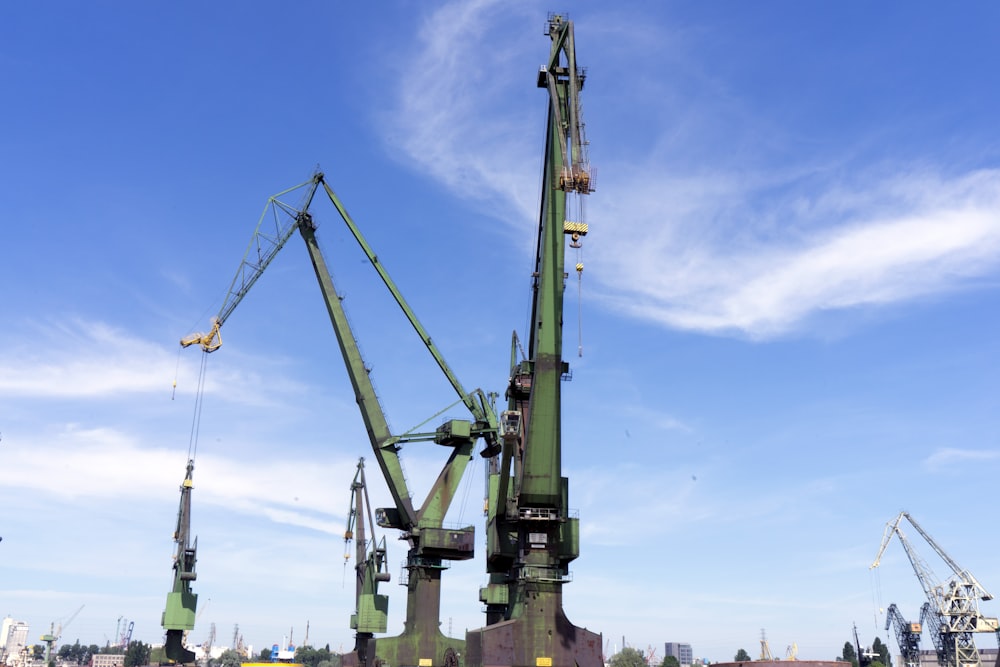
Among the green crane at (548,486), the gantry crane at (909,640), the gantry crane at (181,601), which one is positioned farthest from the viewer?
the gantry crane at (909,640)

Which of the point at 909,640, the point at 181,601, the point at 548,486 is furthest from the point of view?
the point at 909,640

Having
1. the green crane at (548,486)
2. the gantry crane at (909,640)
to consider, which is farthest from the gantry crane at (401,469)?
the gantry crane at (909,640)

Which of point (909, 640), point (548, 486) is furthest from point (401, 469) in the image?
point (909, 640)

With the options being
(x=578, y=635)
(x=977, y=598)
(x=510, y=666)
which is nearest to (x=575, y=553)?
(x=578, y=635)

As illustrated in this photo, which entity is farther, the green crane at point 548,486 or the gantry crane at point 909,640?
the gantry crane at point 909,640

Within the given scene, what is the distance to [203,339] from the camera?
60.6 m

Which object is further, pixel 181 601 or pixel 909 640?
pixel 909 640

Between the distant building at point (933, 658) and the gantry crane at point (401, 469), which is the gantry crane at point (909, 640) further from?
the gantry crane at point (401, 469)

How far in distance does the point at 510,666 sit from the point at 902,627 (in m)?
106

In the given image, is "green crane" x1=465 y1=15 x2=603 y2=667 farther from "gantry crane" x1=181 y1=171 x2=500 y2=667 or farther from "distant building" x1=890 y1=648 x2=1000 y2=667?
"distant building" x1=890 y1=648 x2=1000 y2=667

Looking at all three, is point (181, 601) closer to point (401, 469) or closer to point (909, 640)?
point (401, 469)

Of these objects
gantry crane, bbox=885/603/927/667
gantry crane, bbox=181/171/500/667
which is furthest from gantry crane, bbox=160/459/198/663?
gantry crane, bbox=885/603/927/667

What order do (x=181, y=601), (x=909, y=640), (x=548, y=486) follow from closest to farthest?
1. (x=548, y=486)
2. (x=181, y=601)
3. (x=909, y=640)

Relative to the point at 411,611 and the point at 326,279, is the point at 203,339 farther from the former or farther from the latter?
the point at 411,611
